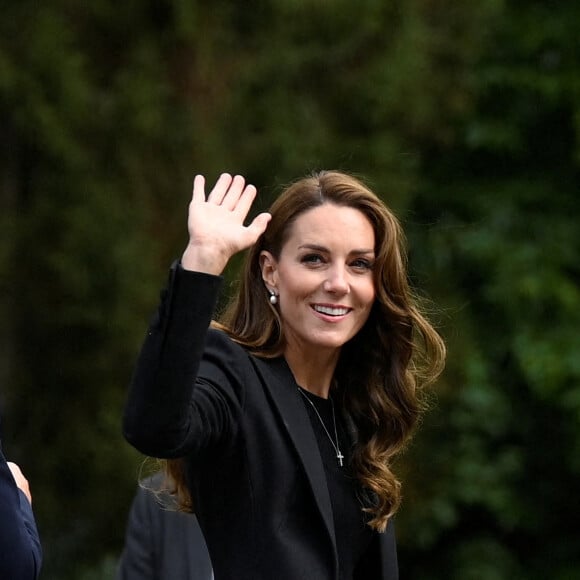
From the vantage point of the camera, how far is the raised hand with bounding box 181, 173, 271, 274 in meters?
2.47

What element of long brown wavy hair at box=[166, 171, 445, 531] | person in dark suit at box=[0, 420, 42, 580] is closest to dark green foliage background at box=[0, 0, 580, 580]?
long brown wavy hair at box=[166, 171, 445, 531]

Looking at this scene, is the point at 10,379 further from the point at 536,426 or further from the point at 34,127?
the point at 536,426

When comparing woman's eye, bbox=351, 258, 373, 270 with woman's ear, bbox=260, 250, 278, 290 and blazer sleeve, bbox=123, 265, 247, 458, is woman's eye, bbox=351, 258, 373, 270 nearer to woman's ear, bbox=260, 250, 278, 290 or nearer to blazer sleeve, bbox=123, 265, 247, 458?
woman's ear, bbox=260, 250, 278, 290

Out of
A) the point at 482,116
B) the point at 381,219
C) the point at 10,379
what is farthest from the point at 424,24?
the point at 381,219

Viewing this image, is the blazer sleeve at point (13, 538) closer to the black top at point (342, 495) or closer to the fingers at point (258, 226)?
the fingers at point (258, 226)

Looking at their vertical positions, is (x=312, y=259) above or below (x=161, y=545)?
above

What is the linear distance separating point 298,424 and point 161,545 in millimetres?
1161

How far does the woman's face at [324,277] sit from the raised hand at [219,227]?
213mm

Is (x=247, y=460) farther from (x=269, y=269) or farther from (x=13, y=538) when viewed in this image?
(x=13, y=538)

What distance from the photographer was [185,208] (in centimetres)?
599

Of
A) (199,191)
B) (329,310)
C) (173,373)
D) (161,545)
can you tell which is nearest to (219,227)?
(199,191)

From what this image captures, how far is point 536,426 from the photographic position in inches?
295

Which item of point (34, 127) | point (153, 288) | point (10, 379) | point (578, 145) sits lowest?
point (10, 379)

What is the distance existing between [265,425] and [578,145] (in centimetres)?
513
